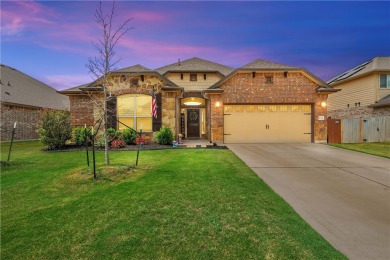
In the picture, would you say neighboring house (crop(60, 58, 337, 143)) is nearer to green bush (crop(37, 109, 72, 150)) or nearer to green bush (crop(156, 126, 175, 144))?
green bush (crop(156, 126, 175, 144))

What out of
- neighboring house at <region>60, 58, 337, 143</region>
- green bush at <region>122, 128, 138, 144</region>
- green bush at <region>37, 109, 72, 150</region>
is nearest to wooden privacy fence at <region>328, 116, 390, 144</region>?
neighboring house at <region>60, 58, 337, 143</region>

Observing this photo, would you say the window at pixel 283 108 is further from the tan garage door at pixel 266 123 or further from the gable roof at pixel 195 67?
the gable roof at pixel 195 67

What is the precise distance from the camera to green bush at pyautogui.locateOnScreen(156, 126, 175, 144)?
479 inches

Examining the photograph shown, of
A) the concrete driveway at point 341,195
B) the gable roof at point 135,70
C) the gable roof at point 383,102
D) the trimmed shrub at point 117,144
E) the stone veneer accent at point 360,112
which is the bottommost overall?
the concrete driveway at point 341,195

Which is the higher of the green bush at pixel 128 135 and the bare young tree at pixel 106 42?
the bare young tree at pixel 106 42

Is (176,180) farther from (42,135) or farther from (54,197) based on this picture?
(42,135)

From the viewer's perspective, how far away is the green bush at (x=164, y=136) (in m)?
12.2

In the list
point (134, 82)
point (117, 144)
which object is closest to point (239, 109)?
point (134, 82)

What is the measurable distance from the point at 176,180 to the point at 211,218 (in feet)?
7.25

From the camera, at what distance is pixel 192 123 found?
671 inches

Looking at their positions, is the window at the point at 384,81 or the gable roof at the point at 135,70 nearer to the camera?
the gable roof at the point at 135,70

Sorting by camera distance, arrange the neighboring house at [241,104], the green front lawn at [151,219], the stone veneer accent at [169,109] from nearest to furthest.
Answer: the green front lawn at [151,219] < the neighboring house at [241,104] < the stone veneer accent at [169,109]

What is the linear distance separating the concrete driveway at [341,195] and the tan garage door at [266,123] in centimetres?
500

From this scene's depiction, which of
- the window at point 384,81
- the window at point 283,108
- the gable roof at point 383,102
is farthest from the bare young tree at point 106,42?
the window at point 384,81
